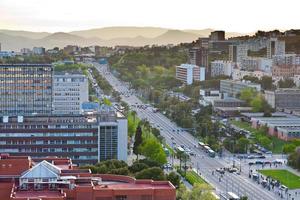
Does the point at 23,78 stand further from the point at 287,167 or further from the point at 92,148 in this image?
the point at 287,167

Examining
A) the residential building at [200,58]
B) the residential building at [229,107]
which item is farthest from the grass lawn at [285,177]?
the residential building at [200,58]

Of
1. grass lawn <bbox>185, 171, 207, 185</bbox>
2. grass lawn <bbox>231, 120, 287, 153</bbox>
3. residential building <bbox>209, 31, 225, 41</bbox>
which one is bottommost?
grass lawn <bbox>185, 171, 207, 185</bbox>

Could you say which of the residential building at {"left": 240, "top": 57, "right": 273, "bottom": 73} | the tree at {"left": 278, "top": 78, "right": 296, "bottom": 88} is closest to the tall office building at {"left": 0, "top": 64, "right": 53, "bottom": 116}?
the tree at {"left": 278, "top": 78, "right": 296, "bottom": 88}

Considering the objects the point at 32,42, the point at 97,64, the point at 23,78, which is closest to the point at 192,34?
the point at 32,42

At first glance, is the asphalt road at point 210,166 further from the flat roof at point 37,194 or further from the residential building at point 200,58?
the residential building at point 200,58

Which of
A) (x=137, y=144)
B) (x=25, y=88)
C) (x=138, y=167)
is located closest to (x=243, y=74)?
Result: (x=25, y=88)

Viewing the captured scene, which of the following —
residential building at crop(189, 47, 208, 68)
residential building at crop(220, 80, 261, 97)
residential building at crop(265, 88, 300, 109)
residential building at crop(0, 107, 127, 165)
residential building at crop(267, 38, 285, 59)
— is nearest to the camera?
residential building at crop(0, 107, 127, 165)

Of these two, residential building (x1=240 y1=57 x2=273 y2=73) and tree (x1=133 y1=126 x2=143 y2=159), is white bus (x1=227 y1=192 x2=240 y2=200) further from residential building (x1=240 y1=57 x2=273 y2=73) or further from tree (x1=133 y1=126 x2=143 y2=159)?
residential building (x1=240 y1=57 x2=273 y2=73)
